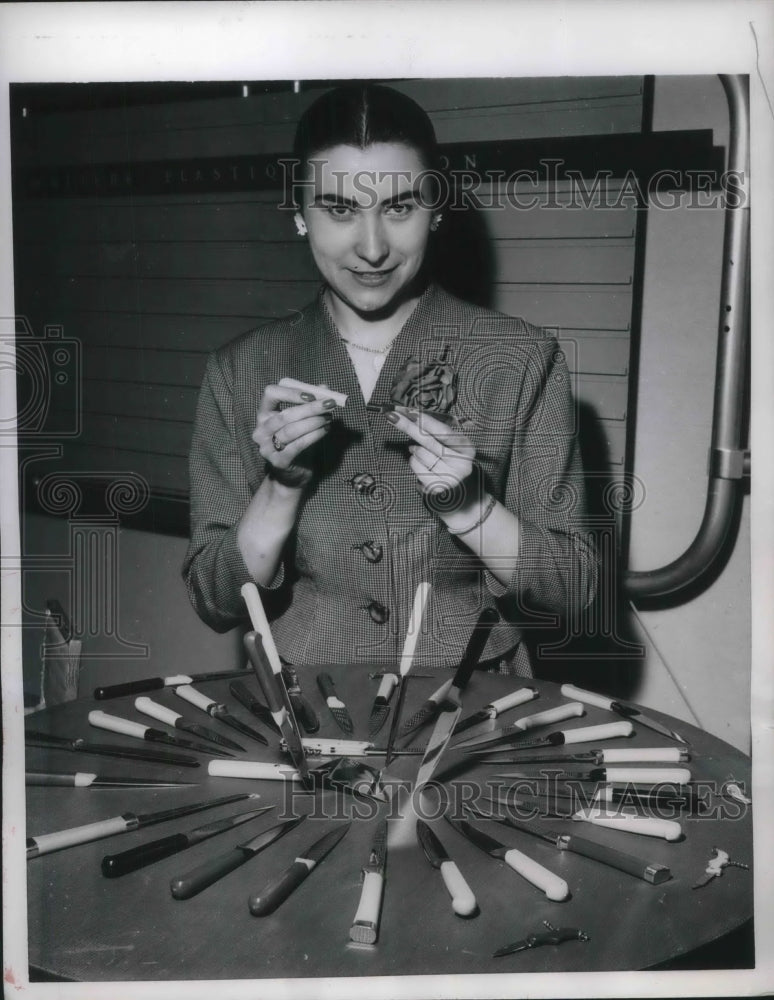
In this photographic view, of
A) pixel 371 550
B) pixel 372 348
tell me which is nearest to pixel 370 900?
pixel 371 550

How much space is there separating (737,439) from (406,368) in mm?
388

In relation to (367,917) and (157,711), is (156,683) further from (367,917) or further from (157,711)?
(367,917)

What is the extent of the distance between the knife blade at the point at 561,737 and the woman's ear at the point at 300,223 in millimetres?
589

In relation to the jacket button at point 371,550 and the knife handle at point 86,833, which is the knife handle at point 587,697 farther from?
the knife handle at point 86,833

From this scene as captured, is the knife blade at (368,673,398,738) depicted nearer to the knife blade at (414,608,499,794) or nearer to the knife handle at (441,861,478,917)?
the knife blade at (414,608,499,794)

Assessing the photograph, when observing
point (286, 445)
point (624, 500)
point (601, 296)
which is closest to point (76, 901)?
point (286, 445)

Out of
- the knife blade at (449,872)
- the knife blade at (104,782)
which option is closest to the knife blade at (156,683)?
the knife blade at (104,782)

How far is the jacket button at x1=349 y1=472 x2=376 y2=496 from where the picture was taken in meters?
0.97

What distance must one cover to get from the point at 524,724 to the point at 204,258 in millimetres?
657

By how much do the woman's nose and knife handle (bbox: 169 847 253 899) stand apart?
626 mm

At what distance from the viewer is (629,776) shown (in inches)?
30.3

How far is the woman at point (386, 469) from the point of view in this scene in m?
0.96

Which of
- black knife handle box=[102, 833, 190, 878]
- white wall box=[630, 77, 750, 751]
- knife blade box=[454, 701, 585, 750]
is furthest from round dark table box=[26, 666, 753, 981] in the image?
white wall box=[630, 77, 750, 751]

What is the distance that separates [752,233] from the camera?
0.91m
